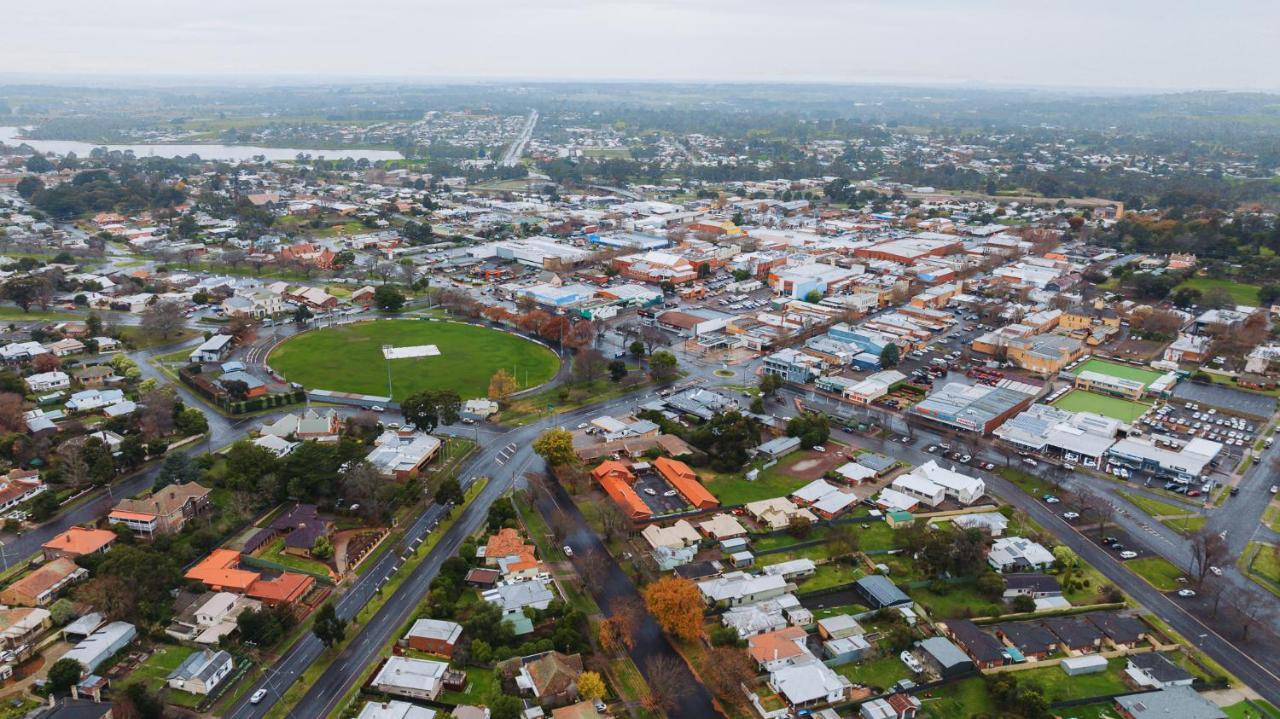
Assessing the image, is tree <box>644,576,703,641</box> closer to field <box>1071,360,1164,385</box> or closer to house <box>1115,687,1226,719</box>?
house <box>1115,687,1226,719</box>

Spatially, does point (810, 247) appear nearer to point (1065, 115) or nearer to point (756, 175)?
point (756, 175)

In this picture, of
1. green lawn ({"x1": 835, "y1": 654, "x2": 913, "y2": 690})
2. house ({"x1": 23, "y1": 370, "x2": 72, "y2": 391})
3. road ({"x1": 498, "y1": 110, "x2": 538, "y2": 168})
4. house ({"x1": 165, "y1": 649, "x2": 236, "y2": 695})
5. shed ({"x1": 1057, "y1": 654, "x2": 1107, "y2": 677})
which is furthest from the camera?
road ({"x1": 498, "y1": 110, "x2": 538, "y2": 168})

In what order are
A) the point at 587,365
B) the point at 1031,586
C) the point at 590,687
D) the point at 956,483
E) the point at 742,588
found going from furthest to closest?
the point at 587,365 < the point at 956,483 < the point at 1031,586 < the point at 742,588 < the point at 590,687

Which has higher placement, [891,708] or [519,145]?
[519,145]

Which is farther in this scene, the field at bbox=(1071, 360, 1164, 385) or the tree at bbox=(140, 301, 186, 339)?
the tree at bbox=(140, 301, 186, 339)

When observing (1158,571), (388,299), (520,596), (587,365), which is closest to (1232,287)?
(1158,571)

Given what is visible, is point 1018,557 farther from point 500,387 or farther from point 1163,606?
point 500,387

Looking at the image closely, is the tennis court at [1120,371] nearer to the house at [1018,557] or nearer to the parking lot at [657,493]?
the house at [1018,557]

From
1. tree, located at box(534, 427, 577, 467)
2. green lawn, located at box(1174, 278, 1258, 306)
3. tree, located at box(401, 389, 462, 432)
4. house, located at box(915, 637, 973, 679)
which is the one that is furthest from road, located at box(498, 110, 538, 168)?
house, located at box(915, 637, 973, 679)
